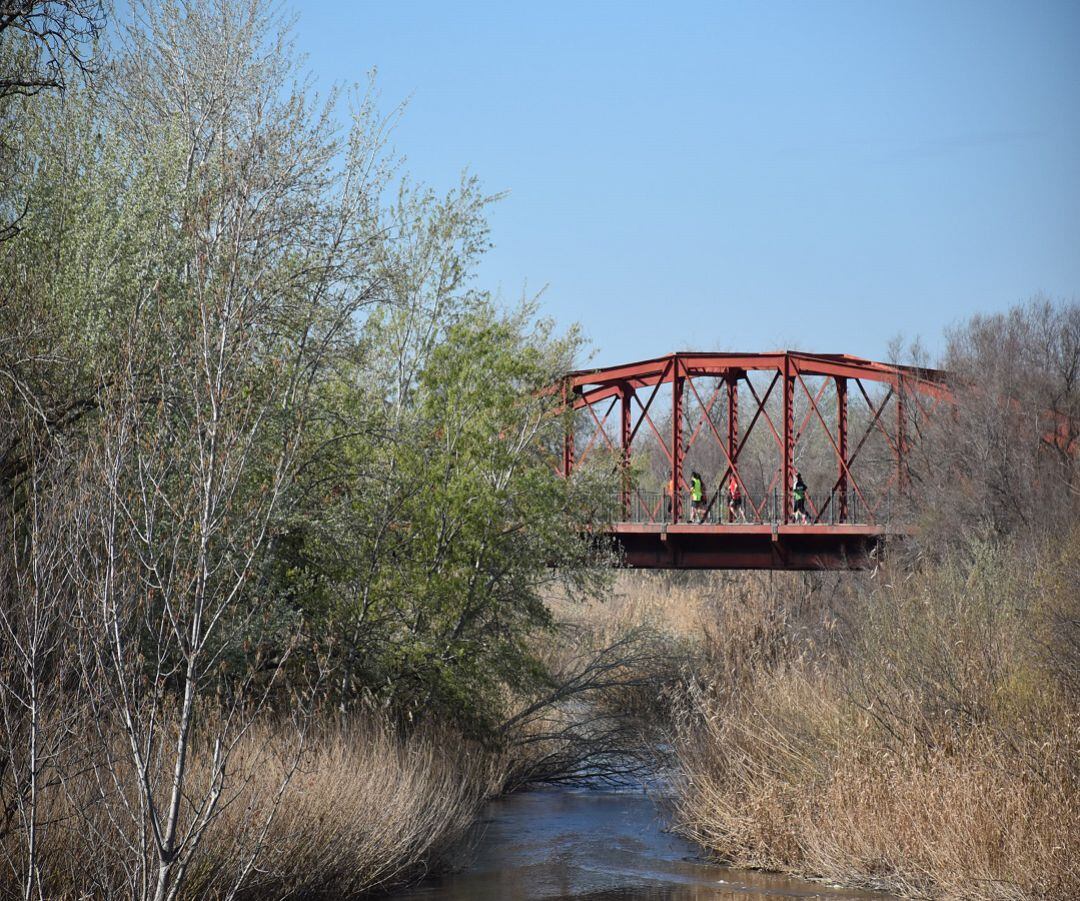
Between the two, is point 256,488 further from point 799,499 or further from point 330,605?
point 799,499

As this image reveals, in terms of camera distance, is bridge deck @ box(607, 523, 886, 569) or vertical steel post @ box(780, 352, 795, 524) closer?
bridge deck @ box(607, 523, 886, 569)

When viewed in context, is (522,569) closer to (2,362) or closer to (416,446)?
(416,446)

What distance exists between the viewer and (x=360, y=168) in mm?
18406

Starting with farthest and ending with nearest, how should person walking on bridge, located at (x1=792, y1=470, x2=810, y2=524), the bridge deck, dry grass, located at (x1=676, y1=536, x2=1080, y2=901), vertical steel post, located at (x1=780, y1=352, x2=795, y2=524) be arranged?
person walking on bridge, located at (x1=792, y1=470, x2=810, y2=524) → vertical steel post, located at (x1=780, y1=352, x2=795, y2=524) → the bridge deck → dry grass, located at (x1=676, y1=536, x2=1080, y2=901)

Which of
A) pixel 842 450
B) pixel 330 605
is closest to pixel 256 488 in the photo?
pixel 330 605

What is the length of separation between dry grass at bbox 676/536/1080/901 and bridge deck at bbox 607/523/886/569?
38.1 feet

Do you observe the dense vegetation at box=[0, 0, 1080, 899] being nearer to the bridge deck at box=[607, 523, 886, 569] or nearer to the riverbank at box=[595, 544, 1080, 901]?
the riverbank at box=[595, 544, 1080, 901]

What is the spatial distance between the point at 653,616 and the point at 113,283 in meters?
14.9

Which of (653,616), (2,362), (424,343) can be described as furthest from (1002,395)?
(2,362)

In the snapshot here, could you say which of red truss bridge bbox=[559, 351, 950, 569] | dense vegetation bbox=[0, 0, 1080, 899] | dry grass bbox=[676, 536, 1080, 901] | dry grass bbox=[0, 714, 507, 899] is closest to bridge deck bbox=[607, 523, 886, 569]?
red truss bridge bbox=[559, 351, 950, 569]

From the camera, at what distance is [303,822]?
38.2ft

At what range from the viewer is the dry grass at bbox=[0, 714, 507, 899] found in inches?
368

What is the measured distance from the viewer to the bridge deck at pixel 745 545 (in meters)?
28.6

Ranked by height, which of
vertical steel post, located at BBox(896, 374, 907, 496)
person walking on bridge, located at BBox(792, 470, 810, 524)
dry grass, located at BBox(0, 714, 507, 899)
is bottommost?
dry grass, located at BBox(0, 714, 507, 899)
